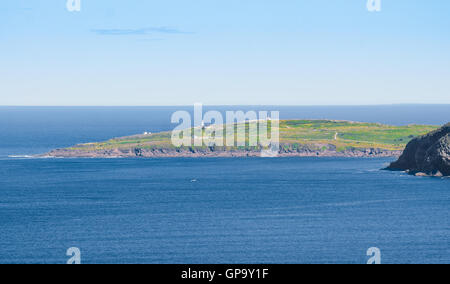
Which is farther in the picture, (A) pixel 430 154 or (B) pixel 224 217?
(A) pixel 430 154

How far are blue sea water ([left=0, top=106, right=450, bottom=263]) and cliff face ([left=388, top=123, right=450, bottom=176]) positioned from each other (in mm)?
5888

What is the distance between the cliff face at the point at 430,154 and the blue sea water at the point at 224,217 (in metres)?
5.89

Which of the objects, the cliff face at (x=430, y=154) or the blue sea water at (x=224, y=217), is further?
the cliff face at (x=430, y=154)

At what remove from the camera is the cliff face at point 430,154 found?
554ft

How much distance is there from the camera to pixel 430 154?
173500mm

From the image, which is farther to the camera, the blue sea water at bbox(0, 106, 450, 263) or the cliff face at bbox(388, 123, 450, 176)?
the cliff face at bbox(388, 123, 450, 176)

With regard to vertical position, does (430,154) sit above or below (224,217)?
above

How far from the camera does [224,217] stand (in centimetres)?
11869

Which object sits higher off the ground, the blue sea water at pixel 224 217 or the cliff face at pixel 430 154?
the cliff face at pixel 430 154

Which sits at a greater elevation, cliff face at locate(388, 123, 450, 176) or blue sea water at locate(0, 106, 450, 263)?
cliff face at locate(388, 123, 450, 176)

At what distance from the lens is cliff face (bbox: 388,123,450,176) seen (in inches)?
6644

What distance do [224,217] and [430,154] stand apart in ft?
246
